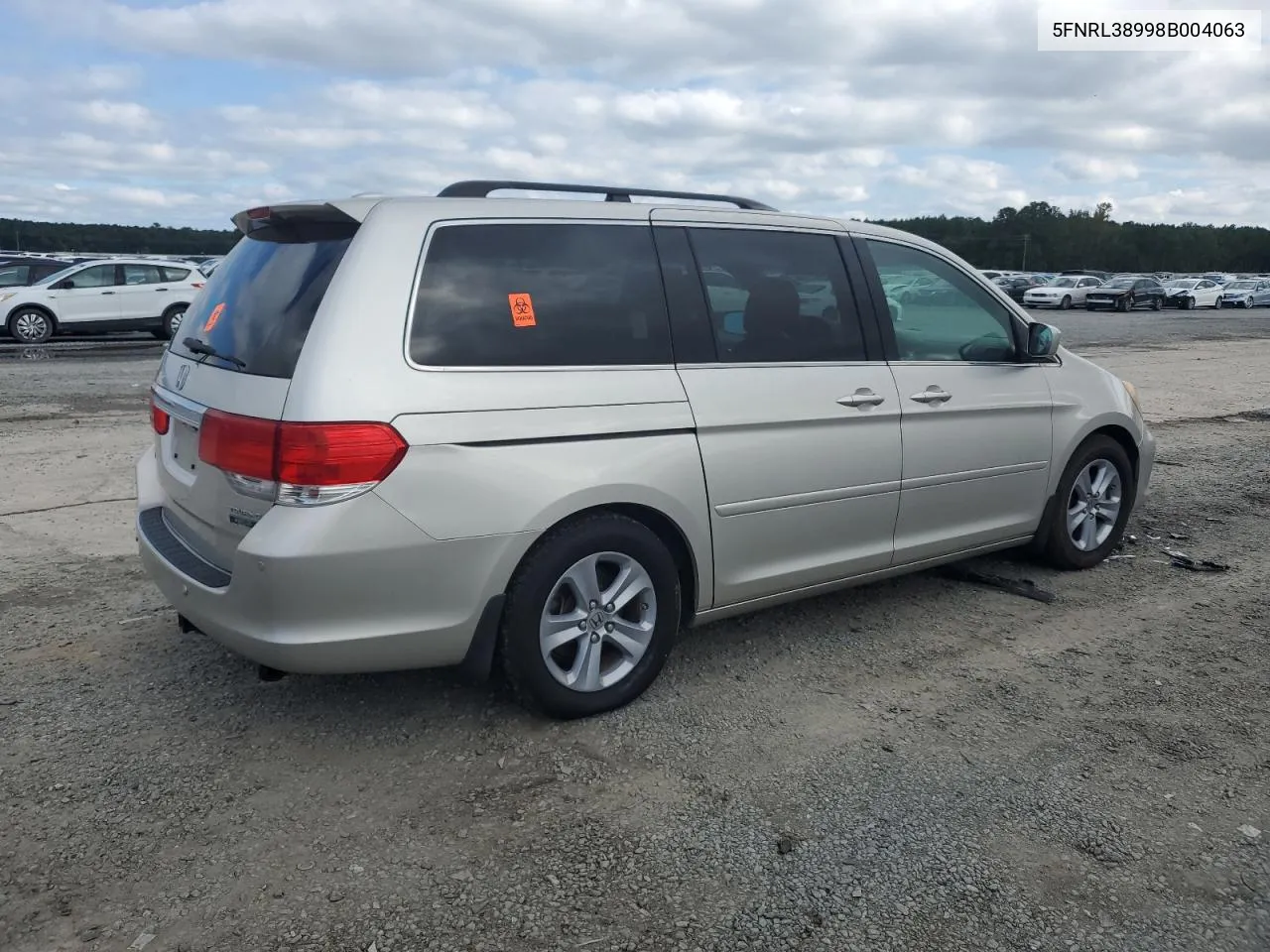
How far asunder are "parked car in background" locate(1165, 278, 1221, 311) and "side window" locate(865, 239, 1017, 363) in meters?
46.3

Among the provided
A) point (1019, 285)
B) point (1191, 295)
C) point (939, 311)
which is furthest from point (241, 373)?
point (1191, 295)

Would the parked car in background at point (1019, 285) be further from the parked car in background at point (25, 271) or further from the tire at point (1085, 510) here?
the tire at point (1085, 510)

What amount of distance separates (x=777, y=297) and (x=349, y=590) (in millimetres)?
2114

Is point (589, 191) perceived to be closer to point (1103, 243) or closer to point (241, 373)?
point (241, 373)

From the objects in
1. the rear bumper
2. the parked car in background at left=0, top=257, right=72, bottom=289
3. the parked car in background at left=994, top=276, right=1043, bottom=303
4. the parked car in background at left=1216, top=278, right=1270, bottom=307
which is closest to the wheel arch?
the parked car in background at left=0, top=257, right=72, bottom=289

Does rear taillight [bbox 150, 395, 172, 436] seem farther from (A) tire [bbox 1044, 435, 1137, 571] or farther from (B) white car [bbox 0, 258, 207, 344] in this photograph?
(B) white car [bbox 0, 258, 207, 344]

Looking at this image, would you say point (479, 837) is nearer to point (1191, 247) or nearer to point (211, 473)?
point (211, 473)

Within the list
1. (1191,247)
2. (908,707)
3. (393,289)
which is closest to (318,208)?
(393,289)

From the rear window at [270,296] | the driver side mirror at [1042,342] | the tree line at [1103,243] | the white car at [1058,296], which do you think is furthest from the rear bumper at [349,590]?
the tree line at [1103,243]

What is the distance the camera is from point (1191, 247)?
99812 mm

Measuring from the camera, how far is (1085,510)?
18.6 feet

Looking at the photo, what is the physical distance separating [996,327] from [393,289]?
3091mm

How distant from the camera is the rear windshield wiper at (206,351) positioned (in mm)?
3584

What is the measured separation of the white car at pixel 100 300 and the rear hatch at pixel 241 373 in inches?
680
